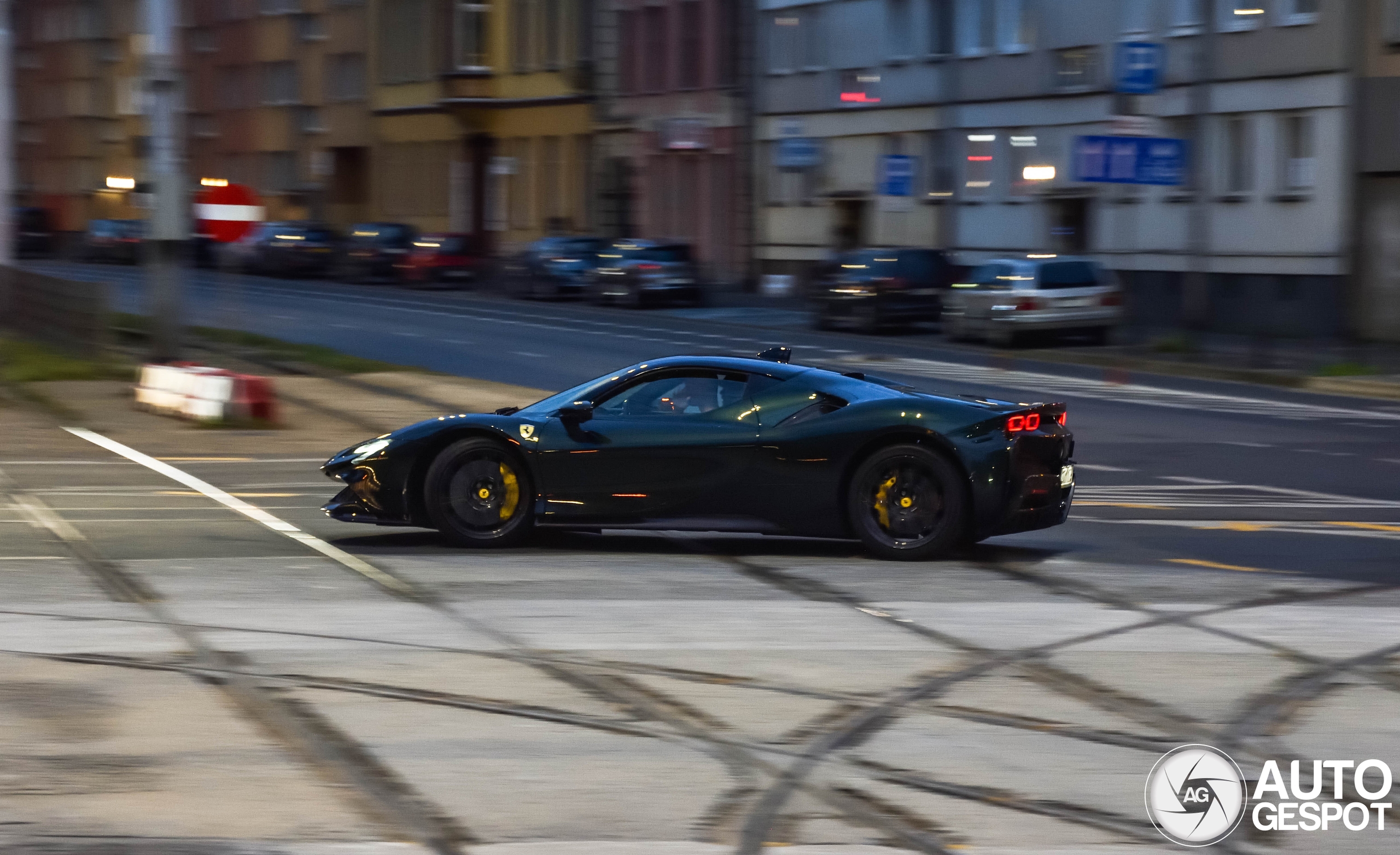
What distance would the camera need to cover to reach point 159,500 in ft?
47.9

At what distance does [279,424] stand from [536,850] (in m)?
15.5

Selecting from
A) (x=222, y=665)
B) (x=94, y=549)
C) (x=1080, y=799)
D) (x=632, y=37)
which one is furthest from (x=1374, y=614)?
(x=632, y=37)

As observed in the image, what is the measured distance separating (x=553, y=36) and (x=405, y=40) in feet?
29.1

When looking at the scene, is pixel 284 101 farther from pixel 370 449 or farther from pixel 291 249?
pixel 370 449

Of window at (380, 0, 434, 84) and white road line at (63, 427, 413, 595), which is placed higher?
window at (380, 0, 434, 84)

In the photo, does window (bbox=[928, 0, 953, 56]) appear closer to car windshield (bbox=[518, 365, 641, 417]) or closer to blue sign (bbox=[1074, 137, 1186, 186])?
blue sign (bbox=[1074, 137, 1186, 186])

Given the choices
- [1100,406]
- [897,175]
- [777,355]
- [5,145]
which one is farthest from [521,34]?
[777,355]

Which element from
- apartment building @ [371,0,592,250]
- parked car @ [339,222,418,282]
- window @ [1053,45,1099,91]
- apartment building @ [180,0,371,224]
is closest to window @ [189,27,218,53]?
apartment building @ [180,0,371,224]

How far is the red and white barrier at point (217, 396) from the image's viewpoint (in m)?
20.6

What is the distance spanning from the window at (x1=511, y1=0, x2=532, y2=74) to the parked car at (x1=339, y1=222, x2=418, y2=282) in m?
11.0

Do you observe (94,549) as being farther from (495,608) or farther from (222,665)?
(222,665)

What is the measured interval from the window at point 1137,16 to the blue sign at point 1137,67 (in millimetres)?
11192

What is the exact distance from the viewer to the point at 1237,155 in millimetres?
41438

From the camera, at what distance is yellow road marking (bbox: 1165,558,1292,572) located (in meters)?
11.5
